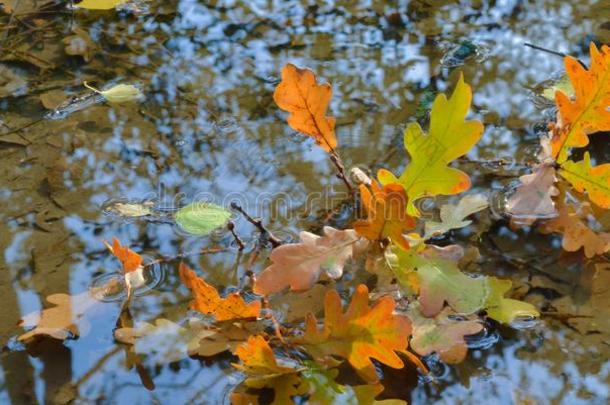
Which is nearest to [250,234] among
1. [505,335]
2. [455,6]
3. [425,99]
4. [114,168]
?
[114,168]

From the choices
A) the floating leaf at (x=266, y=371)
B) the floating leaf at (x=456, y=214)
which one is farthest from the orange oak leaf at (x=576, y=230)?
the floating leaf at (x=266, y=371)

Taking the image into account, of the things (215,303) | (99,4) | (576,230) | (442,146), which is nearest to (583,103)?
(576,230)

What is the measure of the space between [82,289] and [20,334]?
0.14m

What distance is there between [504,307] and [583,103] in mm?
465

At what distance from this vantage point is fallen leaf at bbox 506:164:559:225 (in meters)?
1.58

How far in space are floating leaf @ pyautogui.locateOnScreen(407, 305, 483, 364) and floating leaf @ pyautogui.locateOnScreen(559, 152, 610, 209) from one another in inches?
15.3

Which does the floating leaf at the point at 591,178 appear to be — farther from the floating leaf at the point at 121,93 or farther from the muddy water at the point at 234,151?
the floating leaf at the point at 121,93

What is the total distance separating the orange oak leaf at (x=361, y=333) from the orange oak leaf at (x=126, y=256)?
1.16 feet

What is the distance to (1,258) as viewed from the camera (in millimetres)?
1523

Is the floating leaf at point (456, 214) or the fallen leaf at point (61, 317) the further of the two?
the floating leaf at point (456, 214)

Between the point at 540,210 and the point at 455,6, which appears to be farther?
the point at 455,6

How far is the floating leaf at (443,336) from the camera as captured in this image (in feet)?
4.23

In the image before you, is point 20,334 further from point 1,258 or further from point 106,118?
point 106,118

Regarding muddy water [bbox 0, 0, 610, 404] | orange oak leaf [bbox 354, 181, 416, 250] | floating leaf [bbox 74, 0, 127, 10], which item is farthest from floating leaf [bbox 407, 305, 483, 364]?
floating leaf [bbox 74, 0, 127, 10]
